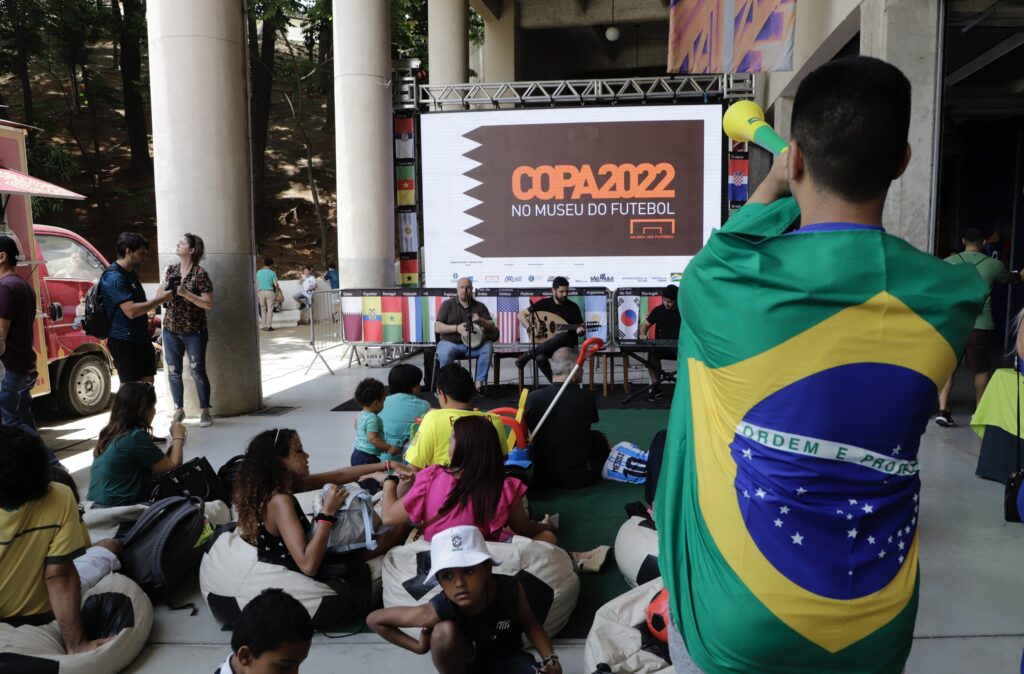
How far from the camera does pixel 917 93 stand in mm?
7348

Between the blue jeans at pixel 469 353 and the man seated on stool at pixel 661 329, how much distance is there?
2.13 metres

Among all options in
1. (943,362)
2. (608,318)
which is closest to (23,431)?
(943,362)

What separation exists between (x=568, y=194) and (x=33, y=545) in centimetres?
1068

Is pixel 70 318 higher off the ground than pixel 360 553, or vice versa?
pixel 70 318

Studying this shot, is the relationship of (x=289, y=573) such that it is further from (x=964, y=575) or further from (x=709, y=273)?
(x=964, y=575)

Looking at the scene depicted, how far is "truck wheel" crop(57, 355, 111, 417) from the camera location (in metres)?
8.94

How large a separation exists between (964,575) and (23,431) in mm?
4812

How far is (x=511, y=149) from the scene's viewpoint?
42.0 feet

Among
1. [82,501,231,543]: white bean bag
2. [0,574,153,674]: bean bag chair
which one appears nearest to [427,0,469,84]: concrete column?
[82,501,231,543]: white bean bag

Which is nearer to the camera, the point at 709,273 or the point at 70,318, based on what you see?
the point at 709,273

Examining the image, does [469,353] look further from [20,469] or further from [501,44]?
[501,44]

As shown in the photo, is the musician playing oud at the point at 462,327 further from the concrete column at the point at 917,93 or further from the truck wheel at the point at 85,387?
the concrete column at the point at 917,93

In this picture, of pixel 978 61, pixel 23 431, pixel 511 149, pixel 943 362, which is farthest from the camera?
pixel 511 149

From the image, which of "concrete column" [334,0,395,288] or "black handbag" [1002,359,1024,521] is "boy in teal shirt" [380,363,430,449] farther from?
"concrete column" [334,0,395,288]
